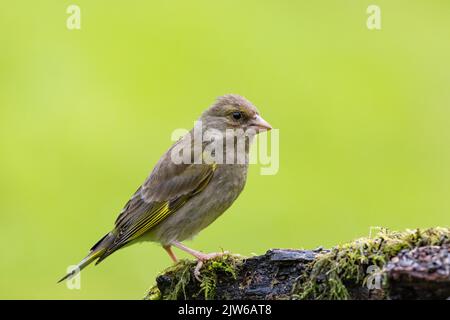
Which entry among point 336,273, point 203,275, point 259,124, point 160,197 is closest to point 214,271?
point 203,275

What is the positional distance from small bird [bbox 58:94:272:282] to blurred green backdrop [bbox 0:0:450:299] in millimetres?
2669

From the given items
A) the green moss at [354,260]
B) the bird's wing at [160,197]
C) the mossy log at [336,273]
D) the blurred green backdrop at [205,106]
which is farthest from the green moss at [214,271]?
the blurred green backdrop at [205,106]

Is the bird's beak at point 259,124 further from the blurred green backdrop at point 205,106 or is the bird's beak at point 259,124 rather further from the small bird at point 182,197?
the blurred green backdrop at point 205,106

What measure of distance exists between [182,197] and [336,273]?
81.8 inches

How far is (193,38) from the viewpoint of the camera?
14.2 meters

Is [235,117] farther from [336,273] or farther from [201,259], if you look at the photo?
[336,273]

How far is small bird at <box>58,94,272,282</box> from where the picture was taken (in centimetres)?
646

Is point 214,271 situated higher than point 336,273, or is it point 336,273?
point 336,273

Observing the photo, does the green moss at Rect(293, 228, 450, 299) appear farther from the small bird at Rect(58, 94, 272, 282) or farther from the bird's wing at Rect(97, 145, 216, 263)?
the bird's wing at Rect(97, 145, 216, 263)

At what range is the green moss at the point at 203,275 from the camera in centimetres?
530

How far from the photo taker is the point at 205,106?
12102 mm
